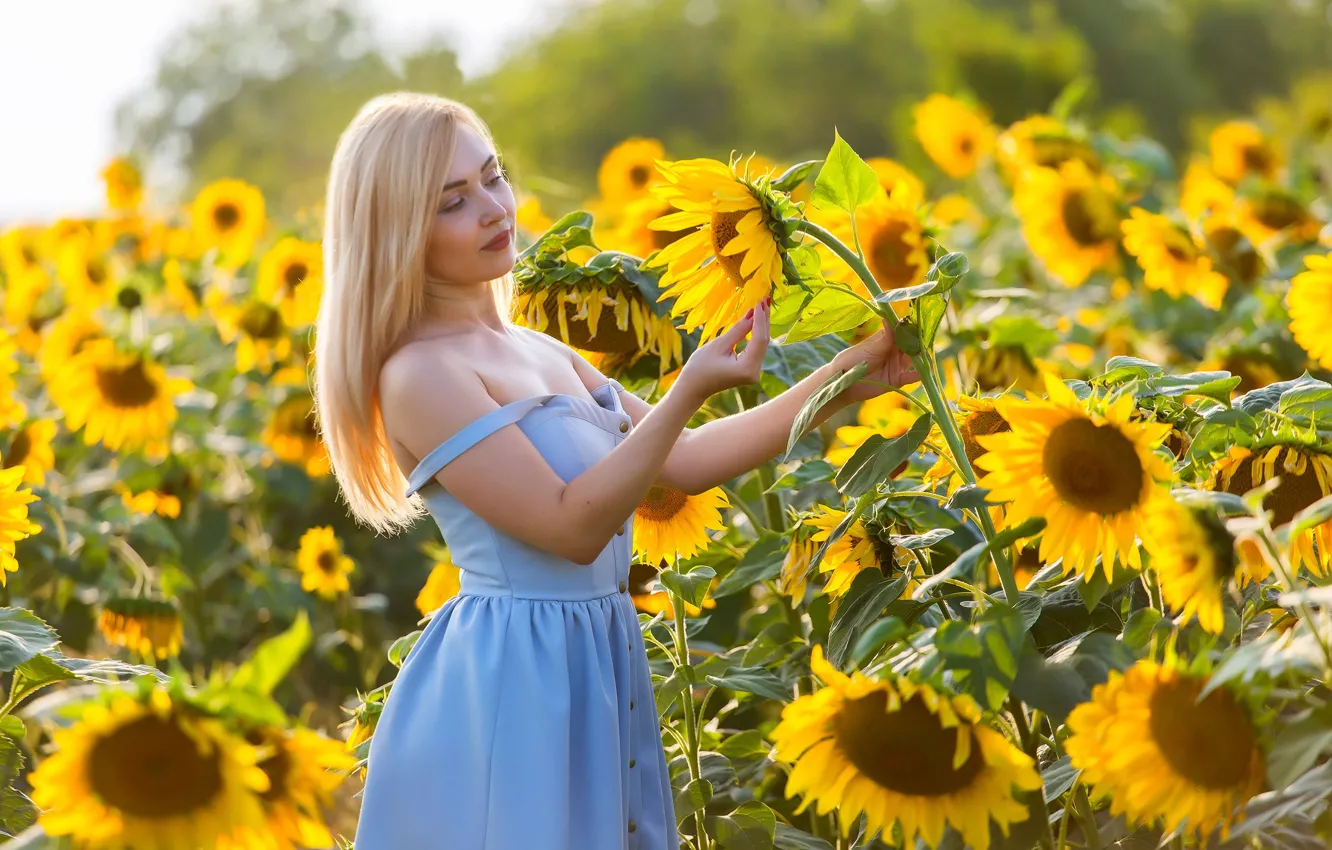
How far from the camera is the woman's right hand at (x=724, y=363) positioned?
134cm

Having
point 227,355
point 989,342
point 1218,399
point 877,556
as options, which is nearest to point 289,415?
point 227,355

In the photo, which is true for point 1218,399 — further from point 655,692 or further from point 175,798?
point 175,798

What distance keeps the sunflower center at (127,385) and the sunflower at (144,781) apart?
199cm

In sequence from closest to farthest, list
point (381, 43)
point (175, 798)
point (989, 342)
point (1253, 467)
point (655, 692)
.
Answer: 1. point (175, 798)
2. point (1253, 467)
3. point (655, 692)
4. point (989, 342)
5. point (381, 43)

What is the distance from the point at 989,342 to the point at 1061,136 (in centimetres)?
122

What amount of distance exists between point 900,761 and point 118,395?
2172 mm

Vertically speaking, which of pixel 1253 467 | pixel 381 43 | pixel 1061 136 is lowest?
pixel 1253 467

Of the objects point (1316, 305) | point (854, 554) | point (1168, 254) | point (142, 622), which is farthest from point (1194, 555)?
point (142, 622)

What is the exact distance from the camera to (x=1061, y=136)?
312 centimetres

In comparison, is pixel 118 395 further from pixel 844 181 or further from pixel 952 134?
pixel 952 134

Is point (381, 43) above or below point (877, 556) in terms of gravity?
above

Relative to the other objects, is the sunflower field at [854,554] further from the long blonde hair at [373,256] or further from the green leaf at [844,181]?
the long blonde hair at [373,256]

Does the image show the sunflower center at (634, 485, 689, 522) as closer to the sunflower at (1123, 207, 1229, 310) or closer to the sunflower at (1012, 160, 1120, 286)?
the sunflower at (1123, 207, 1229, 310)

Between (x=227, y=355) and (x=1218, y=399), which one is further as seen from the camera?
(x=227, y=355)
